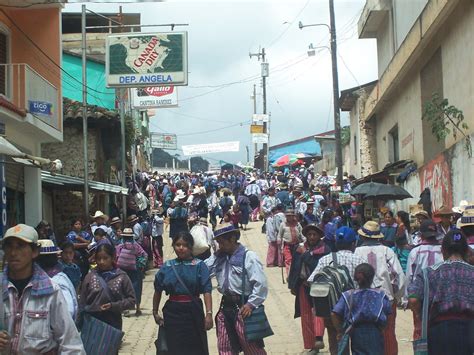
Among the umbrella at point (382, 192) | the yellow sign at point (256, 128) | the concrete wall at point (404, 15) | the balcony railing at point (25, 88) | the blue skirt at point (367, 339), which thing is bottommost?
the blue skirt at point (367, 339)

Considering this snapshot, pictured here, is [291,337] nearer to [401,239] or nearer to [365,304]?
[401,239]

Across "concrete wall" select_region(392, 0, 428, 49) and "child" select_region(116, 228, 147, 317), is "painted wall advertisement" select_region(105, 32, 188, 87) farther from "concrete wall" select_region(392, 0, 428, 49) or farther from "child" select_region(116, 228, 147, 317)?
"concrete wall" select_region(392, 0, 428, 49)

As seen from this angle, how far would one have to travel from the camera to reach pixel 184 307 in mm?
6871

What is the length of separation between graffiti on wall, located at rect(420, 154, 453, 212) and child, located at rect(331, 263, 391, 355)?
29.4 ft

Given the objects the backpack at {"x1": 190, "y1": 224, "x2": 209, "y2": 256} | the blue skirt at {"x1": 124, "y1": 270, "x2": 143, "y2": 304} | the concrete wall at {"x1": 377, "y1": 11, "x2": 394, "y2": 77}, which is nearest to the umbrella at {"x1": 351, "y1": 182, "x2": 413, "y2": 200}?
the backpack at {"x1": 190, "y1": 224, "x2": 209, "y2": 256}

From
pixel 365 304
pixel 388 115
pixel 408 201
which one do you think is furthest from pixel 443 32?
pixel 365 304

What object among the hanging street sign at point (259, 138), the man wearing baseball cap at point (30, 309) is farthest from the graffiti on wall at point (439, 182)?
the hanging street sign at point (259, 138)

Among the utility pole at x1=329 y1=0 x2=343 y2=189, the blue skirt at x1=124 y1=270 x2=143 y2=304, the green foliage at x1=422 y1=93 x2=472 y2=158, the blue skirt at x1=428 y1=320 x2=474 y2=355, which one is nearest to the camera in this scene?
the blue skirt at x1=428 y1=320 x2=474 y2=355

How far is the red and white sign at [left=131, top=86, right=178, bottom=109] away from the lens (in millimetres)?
28098

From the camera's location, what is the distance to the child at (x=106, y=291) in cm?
728

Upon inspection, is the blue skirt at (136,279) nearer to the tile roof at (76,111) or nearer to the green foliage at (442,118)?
the green foliage at (442,118)

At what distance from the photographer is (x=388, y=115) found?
82.0ft

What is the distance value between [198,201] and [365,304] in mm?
17133

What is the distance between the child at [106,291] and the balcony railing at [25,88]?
295 inches
